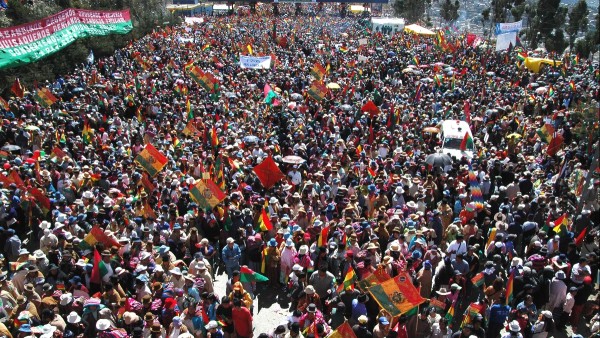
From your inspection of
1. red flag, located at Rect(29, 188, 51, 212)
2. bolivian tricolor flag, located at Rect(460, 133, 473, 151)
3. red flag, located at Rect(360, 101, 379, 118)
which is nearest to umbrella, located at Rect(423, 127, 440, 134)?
bolivian tricolor flag, located at Rect(460, 133, 473, 151)

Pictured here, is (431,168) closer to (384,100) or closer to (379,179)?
(379,179)

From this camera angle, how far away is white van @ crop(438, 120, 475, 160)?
Result: 14.8 metres

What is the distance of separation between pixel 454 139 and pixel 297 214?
662 cm

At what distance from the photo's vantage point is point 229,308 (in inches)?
284

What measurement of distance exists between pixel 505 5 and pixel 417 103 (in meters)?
29.9

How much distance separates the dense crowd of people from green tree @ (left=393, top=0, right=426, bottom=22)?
157 ft

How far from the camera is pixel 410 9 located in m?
66.9

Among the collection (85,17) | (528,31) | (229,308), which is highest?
(85,17)

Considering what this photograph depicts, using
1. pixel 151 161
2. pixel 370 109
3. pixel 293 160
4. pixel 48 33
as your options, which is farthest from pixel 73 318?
pixel 48 33

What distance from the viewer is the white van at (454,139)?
14808 millimetres

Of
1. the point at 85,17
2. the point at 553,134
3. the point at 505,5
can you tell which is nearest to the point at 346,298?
the point at 553,134

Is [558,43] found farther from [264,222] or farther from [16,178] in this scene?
[16,178]

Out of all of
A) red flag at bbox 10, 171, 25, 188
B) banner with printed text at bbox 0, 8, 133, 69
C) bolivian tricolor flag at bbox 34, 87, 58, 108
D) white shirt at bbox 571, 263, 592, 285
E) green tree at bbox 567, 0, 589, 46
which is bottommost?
green tree at bbox 567, 0, 589, 46

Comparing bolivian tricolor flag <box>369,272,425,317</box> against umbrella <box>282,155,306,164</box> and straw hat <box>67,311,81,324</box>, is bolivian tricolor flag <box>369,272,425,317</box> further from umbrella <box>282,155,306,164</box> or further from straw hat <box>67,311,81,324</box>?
umbrella <box>282,155,306,164</box>
